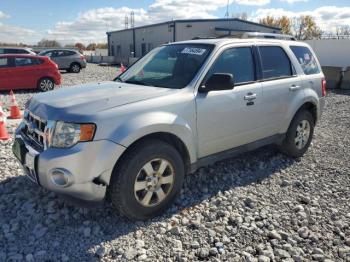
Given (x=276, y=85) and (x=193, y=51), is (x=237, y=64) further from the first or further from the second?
(x=276, y=85)

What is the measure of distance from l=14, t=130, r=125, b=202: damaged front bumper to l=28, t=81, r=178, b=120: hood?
0.33 metres

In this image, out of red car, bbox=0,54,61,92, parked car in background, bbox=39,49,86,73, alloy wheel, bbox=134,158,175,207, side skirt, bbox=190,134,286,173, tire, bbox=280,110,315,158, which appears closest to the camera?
alloy wheel, bbox=134,158,175,207

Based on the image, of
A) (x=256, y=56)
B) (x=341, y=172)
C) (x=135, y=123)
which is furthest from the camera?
(x=341, y=172)

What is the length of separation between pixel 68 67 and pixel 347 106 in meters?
17.5

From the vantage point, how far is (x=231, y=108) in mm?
4023

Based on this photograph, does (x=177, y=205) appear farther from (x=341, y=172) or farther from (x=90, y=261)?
(x=341, y=172)

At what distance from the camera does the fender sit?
10.2ft

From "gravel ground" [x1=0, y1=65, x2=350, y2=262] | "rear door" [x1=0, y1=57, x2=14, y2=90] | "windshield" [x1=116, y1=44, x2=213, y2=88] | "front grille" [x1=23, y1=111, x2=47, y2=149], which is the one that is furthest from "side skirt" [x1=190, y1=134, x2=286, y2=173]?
"rear door" [x1=0, y1=57, x2=14, y2=90]

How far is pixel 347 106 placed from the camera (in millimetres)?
10023

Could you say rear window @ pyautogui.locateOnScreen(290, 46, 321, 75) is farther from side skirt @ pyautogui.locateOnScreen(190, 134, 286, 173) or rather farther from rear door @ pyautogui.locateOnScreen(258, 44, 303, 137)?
side skirt @ pyautogui.locateOnScreen(190, 134, 286, 173)

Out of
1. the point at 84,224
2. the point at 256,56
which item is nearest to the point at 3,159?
the point at 84,224

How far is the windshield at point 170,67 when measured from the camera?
391cm

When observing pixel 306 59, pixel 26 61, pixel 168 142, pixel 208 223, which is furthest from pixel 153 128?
pixel 26 61

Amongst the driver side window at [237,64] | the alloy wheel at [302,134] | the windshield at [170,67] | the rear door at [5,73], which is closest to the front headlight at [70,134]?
the windshield at [170,67]
